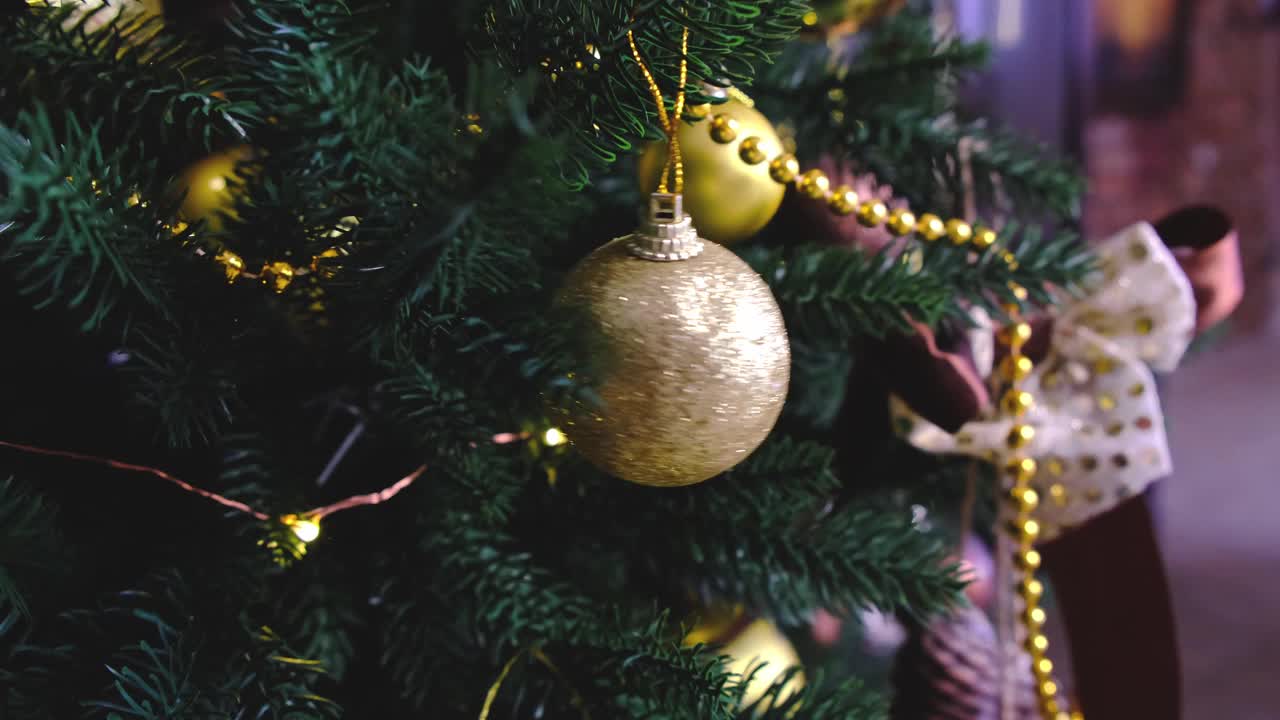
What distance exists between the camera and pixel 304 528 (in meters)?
0.33

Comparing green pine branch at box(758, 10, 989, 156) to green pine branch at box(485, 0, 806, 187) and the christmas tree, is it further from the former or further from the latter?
green pine branch at box(485, 0, 806, 187)

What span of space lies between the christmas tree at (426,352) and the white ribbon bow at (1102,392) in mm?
41

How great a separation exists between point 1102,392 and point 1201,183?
1506 millimetres

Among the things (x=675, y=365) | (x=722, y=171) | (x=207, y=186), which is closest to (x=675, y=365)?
(x=675, y=365)

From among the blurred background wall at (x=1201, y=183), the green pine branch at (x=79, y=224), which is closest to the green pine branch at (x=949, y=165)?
the green pine branch at (x=79, y=224)

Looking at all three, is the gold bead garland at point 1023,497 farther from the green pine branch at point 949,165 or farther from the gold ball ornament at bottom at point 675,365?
the gold ball ornament at bottom at point 675,365

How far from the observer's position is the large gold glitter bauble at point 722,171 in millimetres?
334

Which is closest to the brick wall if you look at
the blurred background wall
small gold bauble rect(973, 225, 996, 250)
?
the blurred background wall

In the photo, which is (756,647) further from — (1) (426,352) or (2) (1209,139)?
(2) (1209,139)

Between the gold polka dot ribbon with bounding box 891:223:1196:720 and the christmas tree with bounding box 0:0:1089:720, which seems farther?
the gold polka dot ribbon with bounding box 891:223:1196:720

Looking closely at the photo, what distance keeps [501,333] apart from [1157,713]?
0.41 m

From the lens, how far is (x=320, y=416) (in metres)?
0.40

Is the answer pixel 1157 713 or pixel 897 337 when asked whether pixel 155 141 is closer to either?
pixel 897 337

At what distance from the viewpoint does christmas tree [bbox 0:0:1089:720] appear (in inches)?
10.0
